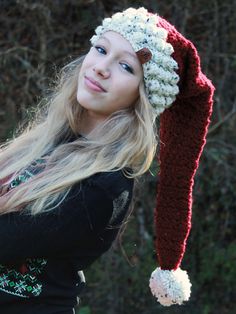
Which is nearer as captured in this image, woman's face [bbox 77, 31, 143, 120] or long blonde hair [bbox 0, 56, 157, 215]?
long blonde hair [bbox 0, 56, 157, 215]

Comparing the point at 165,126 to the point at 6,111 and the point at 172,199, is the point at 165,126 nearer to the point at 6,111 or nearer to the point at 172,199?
the point at 172,199

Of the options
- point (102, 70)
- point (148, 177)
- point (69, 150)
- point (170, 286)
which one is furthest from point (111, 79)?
point (148, 177)

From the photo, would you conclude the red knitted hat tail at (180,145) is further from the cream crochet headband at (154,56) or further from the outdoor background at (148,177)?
the outdoor background at (148,177)

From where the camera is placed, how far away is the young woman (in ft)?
6.30

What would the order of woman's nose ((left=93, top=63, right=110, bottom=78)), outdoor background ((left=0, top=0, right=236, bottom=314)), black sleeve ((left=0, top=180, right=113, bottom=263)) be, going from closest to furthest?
black sleeve ((left=0, top=180, right=113, bottom=263)) → woman's nose ((left=93, top=63, right=110, bottom=78)) → outdoor background ((left=0, top=0, right=236, bottom=314))

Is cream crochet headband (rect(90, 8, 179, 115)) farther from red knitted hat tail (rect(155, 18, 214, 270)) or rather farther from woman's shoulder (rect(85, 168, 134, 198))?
woman's shoulder (rect(85, 168, 134, 198))

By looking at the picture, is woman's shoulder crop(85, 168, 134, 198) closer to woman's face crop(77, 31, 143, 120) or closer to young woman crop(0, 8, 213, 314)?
young woman crop(0, 8, 213, 314)

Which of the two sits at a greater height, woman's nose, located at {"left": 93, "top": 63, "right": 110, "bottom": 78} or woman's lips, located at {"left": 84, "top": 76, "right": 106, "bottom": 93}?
woman's nose, located at {"left": 93, "top": 63, "right": 110, "bottom": 78}

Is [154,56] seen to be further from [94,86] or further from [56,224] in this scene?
[56,224]

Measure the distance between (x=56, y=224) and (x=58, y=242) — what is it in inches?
2.2

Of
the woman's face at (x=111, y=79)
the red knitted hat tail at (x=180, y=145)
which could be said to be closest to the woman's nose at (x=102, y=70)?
the woman's face at (x=111, y=79)

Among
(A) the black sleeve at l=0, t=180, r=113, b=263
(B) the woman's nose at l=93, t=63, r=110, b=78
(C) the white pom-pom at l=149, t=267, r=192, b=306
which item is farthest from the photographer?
(C) the white pom-pom at l=149, t=267, r=192, b=306

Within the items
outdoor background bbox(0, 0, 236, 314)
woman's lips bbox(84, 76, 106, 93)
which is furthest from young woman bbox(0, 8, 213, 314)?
outdoor background bbox(0, 0, 236, 314)

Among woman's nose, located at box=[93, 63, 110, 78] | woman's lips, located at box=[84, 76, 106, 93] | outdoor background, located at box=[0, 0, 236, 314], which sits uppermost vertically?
woman's nose, located at box=[93, 63, 110, 78]
